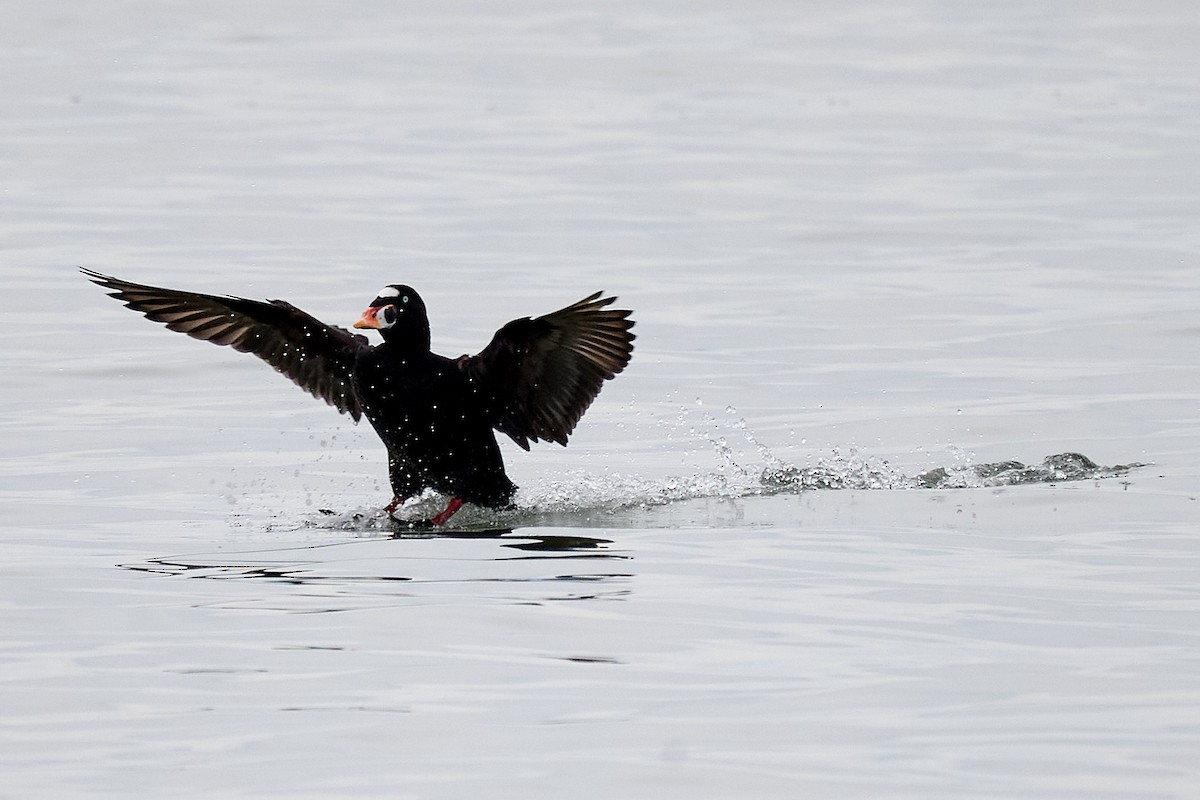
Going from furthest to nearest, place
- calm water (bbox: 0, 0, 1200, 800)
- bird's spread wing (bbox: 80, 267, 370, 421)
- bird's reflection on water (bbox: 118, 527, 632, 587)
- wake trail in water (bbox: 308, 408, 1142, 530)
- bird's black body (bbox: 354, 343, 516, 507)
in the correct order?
bird's spread wing (bbox: 80, 267, 370, 421) → wake trail in water (bbox: 308, 408, 1142, 530) → bird's black body (bbox: 354, 343, 516, 507) → bird's reflection on water (bbox: 118, 527, 632, 587) → calm water (bbox: 0, 0, 1200, 800)

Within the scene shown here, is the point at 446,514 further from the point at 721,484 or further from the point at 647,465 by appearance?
the point at 647,465

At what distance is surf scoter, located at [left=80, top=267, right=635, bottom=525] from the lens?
9492mm

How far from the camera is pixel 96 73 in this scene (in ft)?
103

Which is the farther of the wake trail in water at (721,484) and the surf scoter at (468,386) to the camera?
the wake trail in water at (721,484)

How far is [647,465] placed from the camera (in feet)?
36.9

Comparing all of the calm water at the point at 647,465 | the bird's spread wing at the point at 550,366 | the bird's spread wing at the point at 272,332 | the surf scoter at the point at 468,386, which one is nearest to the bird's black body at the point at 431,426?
the surf scoter at the point at 468,386

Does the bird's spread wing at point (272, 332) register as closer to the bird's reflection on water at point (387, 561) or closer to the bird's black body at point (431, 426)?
the bird's black body at point (431, 426)

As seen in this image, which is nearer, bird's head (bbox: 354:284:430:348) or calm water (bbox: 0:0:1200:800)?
calm water (bbox: 0:0:1200:800)

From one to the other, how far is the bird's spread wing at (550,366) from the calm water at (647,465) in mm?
419

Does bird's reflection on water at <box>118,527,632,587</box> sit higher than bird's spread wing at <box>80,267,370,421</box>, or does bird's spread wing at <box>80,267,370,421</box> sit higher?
bird's spread wing at <box>80,267,370,421</box>

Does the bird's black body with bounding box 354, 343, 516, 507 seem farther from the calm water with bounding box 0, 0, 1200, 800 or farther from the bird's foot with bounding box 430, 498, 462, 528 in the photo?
the calm water with bounding box 0, 0, 1200, 800

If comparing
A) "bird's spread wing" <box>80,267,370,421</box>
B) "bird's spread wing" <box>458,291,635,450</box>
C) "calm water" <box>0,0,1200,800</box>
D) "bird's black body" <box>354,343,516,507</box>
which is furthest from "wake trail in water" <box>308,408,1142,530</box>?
"bird's spread wing" <box>80,267,370,421</box>

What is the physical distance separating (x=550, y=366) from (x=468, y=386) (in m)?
0.38

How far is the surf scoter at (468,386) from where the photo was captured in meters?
9.49
